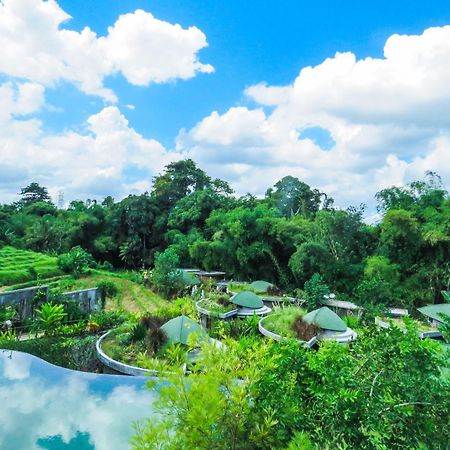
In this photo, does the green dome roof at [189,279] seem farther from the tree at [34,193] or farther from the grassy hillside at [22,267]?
the tree at [34,193]

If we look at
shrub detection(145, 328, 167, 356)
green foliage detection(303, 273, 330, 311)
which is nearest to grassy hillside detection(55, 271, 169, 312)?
green foliage detection(303, 273, 330, 311)

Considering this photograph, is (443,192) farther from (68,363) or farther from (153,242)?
(153,242)

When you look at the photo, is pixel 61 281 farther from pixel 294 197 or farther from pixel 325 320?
pixel 294 197

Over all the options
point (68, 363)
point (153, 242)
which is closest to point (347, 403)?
point (68, 363)

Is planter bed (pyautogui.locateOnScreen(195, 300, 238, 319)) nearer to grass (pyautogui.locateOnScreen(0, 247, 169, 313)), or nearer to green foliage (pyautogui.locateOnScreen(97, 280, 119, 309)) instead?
grass (pyautogui.locateOnScreen(0, 247, 169, 313))

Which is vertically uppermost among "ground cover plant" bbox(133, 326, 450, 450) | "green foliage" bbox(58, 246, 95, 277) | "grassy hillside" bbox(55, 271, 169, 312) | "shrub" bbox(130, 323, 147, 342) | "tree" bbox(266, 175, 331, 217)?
"tree" bbox(266, 175, 331, 217)

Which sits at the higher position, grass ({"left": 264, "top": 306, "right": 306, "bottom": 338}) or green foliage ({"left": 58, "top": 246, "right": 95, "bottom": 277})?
→ green foliage ({"left": 58, "top": 246, "right": 95, "bottom": 277})
